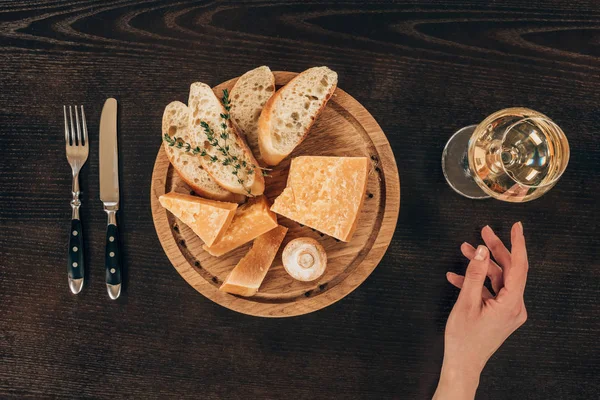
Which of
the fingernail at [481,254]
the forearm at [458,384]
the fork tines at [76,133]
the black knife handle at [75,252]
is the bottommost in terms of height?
the forearm at [458,384]

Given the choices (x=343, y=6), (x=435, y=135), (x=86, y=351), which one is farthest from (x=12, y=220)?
(x=435, y=135)

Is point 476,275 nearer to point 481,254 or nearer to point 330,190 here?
point 481,254

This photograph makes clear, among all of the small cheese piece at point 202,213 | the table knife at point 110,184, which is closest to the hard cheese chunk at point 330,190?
the small cheese piece at point 202,213

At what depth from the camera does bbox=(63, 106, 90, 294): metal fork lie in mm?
1402

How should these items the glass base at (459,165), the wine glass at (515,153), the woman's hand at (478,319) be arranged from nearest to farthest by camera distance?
the wine glass at (515,153), the woman's hand at (478,319), the glass base at (459,165)

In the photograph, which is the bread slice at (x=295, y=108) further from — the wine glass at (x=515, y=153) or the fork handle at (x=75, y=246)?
the fork handle at (x=75, y=246)

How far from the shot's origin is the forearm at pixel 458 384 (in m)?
1.32

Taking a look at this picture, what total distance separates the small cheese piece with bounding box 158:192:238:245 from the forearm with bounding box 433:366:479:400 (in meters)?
0.76

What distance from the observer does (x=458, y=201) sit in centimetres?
141

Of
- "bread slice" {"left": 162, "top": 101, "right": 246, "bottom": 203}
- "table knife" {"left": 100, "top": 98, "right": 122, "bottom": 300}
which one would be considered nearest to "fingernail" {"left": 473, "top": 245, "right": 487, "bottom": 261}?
"bread slice" {"left": 162, "top": 101, "right": 246, "bottom": 203}

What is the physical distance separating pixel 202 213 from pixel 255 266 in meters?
0.21

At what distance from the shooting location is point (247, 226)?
1.26 m

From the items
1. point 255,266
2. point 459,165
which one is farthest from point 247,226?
point 459,165

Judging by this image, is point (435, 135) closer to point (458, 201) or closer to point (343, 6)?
point (458, 201)
